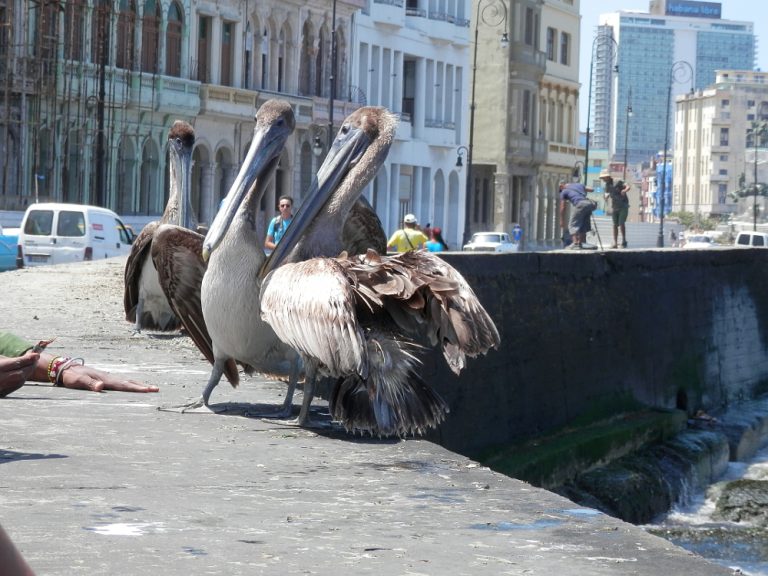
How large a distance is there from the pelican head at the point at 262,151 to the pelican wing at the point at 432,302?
51.4 inches

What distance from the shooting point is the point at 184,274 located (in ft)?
33.4

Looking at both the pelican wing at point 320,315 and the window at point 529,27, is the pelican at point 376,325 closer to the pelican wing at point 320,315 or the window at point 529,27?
the pelican wing at point 320,315

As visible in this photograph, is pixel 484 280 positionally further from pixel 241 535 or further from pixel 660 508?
pixel 241 535

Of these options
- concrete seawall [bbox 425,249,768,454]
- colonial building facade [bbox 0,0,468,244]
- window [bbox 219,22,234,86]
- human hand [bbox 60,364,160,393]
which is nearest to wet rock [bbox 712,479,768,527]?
concrete seawall [bbox 425,249,768,454]

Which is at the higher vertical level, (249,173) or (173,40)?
(173,40)

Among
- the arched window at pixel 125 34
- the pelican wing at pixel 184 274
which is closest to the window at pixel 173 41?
the arched window at pixel 125 34

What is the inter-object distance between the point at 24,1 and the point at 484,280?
3340 centimetres

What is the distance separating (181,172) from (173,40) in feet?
135

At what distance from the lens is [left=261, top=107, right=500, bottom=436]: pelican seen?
816 centimetres

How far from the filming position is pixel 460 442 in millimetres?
15039

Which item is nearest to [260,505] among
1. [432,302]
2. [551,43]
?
[432,302]

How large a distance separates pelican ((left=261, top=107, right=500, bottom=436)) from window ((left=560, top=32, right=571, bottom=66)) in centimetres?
8937

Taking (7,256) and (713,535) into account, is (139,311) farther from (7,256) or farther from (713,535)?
(7,256)

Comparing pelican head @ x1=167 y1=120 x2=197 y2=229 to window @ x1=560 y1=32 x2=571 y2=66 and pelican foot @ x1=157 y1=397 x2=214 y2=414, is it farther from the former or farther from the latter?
window @ x1=560 y1=32 x2=571 y2=66
